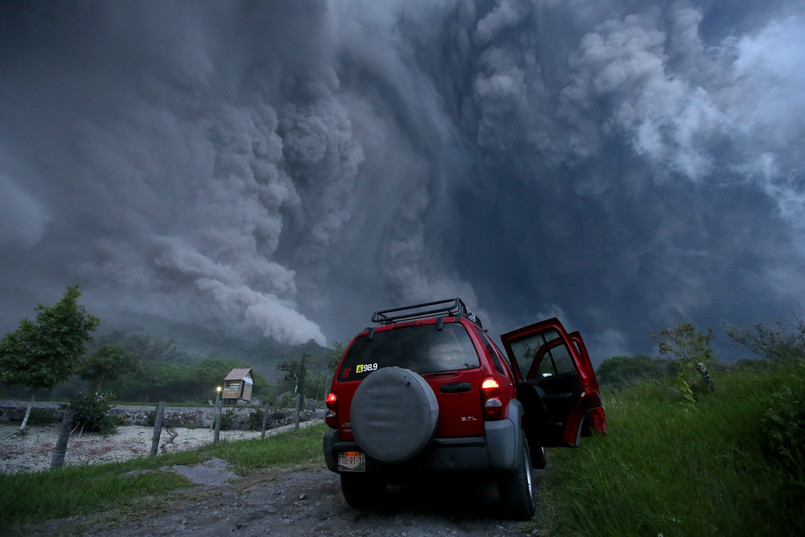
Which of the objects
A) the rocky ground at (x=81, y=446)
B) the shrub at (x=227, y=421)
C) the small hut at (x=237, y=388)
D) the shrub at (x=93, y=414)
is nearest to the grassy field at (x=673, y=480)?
the rocky ground at (x=81, y=446)

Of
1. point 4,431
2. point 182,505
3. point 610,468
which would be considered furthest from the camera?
point 4,431

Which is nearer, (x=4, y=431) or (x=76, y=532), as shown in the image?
(x=76, y=532)

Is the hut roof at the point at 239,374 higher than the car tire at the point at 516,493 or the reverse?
higher

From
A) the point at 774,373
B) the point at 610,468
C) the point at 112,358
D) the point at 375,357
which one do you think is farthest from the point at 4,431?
the point at 774,373

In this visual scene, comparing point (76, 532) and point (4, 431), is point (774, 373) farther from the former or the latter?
point (4, 431)

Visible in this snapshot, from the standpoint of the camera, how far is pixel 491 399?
3.22 meters

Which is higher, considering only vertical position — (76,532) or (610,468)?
(610,468)

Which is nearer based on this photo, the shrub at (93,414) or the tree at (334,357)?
the shrub at (93,414)

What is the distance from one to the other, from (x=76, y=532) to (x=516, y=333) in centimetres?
Answer: 575

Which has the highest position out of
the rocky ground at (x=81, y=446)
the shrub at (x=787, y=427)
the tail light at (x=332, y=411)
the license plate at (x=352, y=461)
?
the tail light at (x=332, y=411)

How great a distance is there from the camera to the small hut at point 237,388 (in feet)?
184

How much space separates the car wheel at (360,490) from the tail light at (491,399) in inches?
56.2

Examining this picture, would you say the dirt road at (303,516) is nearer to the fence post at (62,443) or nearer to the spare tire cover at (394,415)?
the spare tire cover at (394,415)

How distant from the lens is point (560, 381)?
17.4ft
